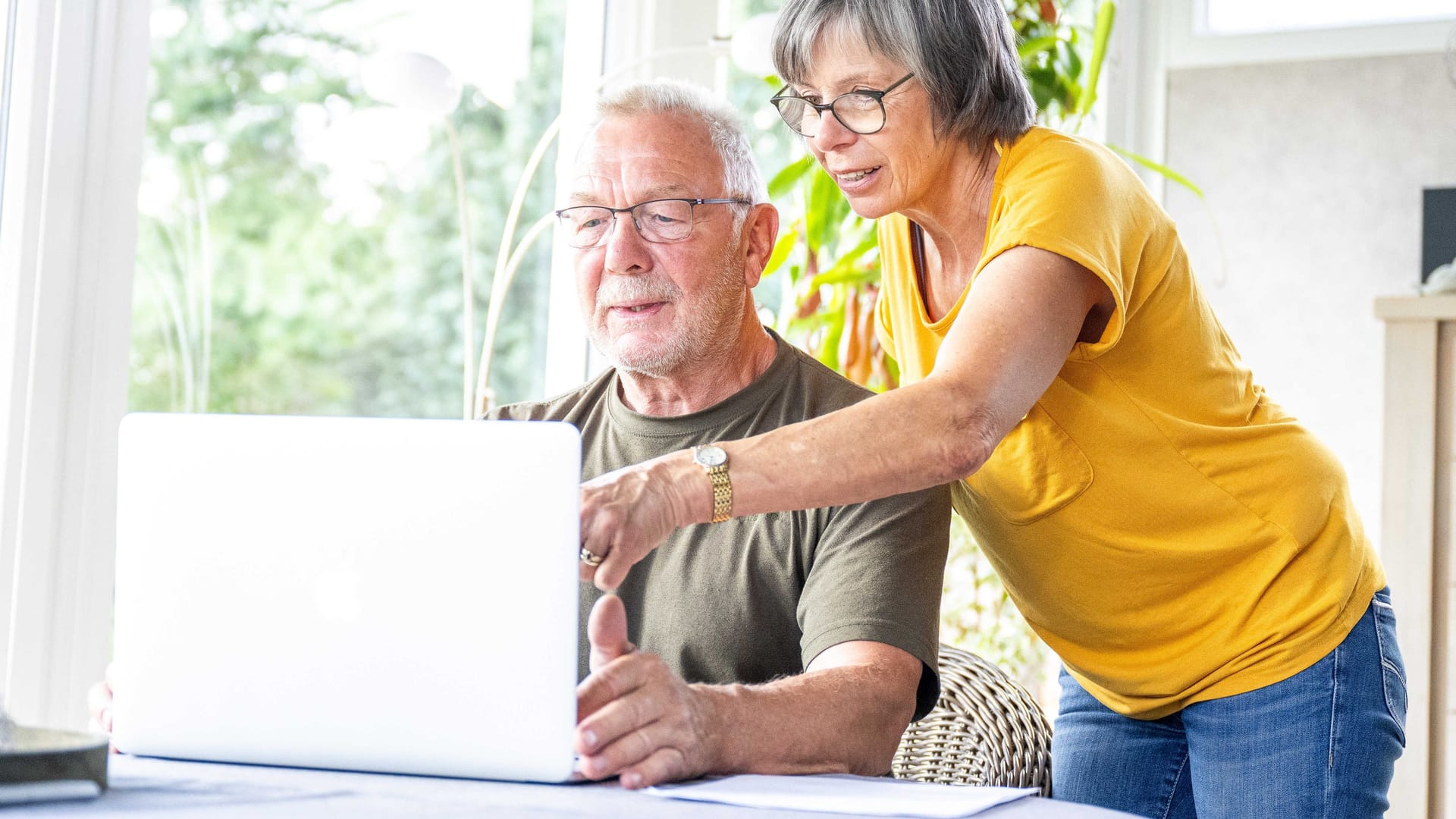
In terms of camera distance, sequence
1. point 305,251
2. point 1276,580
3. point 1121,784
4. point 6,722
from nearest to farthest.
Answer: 1. point 6,722
2. point 1276,580
3. point 1121,784
4. point 305,251

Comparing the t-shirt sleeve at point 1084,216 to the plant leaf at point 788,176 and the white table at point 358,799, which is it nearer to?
the white table at point 358,799

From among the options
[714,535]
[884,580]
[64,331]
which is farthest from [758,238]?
[64,331]

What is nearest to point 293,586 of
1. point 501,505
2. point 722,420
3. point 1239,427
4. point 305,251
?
point 501,505

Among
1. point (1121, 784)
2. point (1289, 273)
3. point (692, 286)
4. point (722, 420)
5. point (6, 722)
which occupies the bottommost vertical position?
point (1121, 784)

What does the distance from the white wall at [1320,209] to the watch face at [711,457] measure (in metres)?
3.59

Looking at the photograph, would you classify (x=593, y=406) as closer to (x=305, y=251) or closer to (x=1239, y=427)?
(x=1239, y=427)

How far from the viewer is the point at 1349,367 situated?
4.30 metres

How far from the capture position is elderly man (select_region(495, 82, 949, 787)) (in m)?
1.02

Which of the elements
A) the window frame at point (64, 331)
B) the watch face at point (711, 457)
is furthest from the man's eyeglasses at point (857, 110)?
the window frame at point (64, 331)

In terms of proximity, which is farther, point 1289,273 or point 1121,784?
point 1289,273

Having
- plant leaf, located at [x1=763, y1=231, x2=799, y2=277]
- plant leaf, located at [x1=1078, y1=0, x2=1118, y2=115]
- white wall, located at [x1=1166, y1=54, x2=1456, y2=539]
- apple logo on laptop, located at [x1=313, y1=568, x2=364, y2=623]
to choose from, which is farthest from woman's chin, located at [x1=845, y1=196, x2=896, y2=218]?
white wall, located at [x1=1166, y1=54, x2=1456, y2=539]

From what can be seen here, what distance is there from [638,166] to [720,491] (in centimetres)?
68

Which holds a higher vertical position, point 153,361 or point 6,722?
point 153,361

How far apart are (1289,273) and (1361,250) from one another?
0.22m
